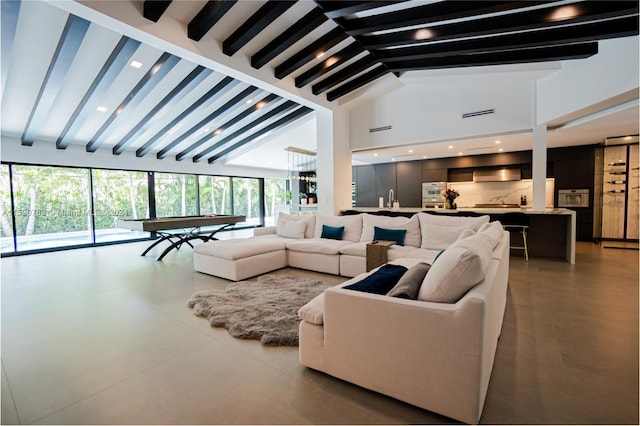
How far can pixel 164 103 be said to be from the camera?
5961mm

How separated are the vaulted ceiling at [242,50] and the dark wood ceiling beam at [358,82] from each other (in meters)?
0.02

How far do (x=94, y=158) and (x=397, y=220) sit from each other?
8.08 meters

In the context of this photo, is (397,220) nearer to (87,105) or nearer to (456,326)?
(456,326)

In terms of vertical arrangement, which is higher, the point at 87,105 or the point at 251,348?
the point at 87,105

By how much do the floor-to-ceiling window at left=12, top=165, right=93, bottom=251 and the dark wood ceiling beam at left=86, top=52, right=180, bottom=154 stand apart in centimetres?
108

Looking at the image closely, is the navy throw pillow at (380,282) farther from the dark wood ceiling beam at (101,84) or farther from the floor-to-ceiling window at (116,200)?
the floor-to-ceiling window at (116,200)

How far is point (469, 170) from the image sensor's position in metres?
8.53

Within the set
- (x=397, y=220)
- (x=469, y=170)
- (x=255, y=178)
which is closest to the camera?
(x=397, y=220)

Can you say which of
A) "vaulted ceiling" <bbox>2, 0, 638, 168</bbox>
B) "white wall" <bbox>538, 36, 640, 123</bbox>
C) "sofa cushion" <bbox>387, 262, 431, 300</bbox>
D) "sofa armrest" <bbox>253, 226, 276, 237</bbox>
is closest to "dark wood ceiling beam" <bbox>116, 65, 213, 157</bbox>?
"vaulted ceiling" <bbox>2, 0, 638, 168</bbox>

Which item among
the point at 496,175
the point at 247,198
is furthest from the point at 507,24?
the point at 247,198

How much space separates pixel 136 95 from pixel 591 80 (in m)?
7.70

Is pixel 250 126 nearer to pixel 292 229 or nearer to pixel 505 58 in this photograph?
pixel 292 229

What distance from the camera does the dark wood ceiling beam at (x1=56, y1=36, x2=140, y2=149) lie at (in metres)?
4.13

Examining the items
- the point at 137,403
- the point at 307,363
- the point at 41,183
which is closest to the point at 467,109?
the point at 307,363
